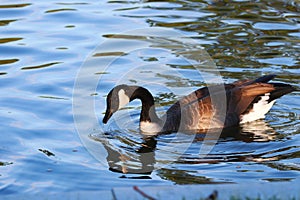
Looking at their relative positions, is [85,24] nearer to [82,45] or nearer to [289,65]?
[82,45]

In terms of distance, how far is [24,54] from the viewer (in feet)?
43.6

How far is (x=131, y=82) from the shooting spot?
12.1m

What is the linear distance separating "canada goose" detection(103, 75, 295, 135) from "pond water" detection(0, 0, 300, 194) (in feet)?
0.70

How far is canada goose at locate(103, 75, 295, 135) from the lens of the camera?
34.2 ft

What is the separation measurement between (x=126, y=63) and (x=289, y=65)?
9.44 ft

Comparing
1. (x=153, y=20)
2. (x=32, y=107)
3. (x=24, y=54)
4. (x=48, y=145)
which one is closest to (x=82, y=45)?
(x=24, y=54)

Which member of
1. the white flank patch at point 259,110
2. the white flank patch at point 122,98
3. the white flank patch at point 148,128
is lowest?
the white flank patch at point 148,128

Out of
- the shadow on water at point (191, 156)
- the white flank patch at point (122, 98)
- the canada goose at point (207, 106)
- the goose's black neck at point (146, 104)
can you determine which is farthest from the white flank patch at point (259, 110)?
the white flank patch at point (122, 98)

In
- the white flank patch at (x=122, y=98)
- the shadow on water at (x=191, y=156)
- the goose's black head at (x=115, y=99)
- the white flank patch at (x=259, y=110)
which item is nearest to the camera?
the shadow on water at (x=191, y=156)

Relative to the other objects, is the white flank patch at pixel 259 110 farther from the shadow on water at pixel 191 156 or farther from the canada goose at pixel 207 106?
the shadow on water at pixel 191 156

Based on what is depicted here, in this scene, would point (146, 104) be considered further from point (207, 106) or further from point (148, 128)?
point (207, 106)

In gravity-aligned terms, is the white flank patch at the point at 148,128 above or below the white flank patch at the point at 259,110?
below

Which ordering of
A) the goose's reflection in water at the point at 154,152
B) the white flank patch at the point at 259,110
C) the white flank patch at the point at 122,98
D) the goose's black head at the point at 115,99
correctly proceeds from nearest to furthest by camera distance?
1. the goose's reflection in water at the point at 154,152
2. the goose's black head at the point at 115,99
3. the white flank patch at the point at 122,98
4. the white flank patch at the point at 259,110

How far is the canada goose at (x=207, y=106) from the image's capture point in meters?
10.4
